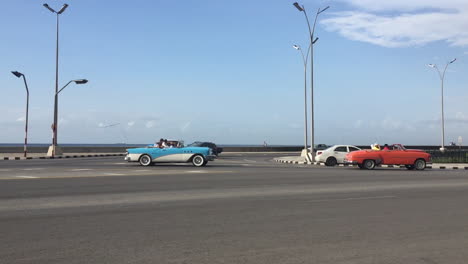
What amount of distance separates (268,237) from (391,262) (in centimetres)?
202

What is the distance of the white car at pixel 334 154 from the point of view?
31.5 metres

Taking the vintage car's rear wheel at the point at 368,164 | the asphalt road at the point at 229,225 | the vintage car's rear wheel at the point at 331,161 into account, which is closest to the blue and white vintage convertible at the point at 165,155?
the vintage car's rear wheel at the point at 331,161

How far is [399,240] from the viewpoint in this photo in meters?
7.40

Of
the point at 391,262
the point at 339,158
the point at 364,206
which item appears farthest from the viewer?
the point at 339,158

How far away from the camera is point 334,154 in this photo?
3164 cm

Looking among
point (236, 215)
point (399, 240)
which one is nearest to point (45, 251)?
point (236, 215)

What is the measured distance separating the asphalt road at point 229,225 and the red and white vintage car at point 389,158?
A: 39.9ft

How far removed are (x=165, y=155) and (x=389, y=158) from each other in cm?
1242

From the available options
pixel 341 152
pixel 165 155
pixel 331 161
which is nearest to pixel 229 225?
pixel 165 155

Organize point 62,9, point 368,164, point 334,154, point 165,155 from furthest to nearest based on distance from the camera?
point 62,9 < point 334,154 < point 368,164 < point 165,155

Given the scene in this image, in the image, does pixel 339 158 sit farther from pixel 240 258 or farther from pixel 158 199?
pixel 240 258

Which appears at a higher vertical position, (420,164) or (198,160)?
(198,160)

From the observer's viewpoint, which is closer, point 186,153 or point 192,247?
point 192,247

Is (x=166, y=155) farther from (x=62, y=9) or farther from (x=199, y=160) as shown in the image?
(x=62, y=9)
